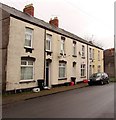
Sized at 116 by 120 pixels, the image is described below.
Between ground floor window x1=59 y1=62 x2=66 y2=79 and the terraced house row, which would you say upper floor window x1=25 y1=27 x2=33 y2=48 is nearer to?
the terraced house row

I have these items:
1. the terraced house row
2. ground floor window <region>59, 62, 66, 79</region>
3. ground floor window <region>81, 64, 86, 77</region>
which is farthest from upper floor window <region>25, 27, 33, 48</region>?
ground floor window <region>81, 64, 86, 77</region>

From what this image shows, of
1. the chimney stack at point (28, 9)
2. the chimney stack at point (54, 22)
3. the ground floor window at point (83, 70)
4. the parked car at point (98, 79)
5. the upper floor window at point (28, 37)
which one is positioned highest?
the chimney stack at point (28, 9)

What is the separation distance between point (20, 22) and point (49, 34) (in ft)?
16.0

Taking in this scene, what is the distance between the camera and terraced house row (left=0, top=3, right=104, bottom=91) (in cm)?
1661

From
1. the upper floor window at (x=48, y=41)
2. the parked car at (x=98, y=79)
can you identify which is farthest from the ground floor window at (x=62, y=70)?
the parked car at (x=98, y=79)

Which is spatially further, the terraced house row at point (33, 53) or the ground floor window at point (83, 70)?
the ground floor window at point (83, 70)

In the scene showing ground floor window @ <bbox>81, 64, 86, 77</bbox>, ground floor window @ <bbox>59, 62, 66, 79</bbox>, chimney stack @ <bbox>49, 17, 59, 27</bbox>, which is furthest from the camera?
ground floor window @ <bbox>81, 64, 86, 77</bbox>

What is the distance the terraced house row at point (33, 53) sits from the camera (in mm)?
16609

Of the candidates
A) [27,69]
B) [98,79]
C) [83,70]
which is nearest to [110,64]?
[83,70]

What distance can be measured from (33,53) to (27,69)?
173 cm

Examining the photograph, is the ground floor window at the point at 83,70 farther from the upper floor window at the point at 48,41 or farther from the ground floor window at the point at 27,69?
the ground floor window at the point at 27,69

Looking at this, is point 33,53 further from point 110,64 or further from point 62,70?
point 110,64

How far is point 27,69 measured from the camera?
60.4 ft

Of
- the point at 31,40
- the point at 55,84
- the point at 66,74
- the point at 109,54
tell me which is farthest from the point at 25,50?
the point at 109,54
